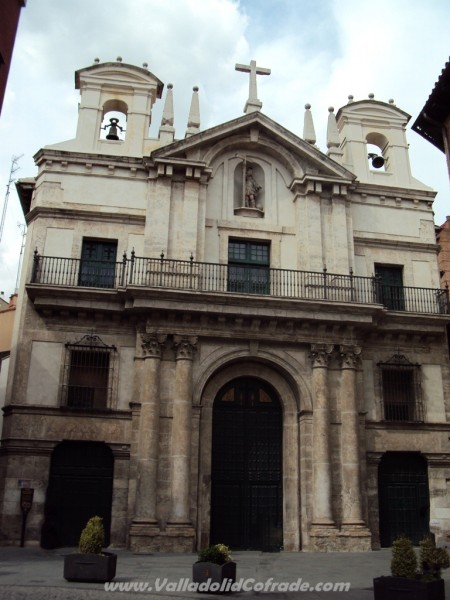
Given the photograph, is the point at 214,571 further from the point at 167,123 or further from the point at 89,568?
the point at 167,123

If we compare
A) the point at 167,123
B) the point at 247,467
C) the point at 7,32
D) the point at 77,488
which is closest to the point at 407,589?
the point at 247,467

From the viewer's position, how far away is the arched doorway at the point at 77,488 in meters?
20.7

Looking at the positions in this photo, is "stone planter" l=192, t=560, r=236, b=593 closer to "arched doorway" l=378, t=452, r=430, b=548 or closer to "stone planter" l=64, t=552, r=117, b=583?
"stone planter" l=64, t=552, r=117, b=583

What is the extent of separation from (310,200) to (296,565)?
13.6 metres

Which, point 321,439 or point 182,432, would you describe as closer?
point 182,432

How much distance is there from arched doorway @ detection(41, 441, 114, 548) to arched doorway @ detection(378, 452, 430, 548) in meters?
9.33

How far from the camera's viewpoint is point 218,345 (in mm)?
22562

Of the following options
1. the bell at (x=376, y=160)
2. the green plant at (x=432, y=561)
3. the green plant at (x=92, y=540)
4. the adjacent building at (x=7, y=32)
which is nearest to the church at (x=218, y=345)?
the bell at (x=376, y=160)

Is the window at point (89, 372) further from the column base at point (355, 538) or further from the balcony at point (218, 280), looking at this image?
Result: the column base at point (355, 538)

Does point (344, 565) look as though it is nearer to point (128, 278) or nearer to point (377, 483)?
point (377, 483)

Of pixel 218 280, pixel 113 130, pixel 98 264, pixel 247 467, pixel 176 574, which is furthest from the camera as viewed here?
pixel 113 130

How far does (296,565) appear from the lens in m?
17.2

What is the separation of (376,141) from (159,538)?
18.8 metres

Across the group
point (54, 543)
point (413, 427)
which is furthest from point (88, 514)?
point (413, 427)
